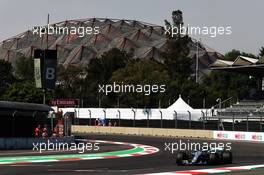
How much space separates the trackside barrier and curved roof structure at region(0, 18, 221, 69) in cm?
8635

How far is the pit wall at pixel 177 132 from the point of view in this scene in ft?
124

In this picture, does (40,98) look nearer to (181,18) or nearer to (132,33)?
(181,18)

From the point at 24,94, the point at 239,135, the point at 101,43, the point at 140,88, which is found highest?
the point at 101,43

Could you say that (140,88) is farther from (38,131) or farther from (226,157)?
(226,157)

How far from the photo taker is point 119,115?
50.5 metres

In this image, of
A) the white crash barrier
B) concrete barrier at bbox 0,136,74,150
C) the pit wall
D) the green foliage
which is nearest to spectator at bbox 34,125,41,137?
concrete barrier at bbox 0,136,74,150

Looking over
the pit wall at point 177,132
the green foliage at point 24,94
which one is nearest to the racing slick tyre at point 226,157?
the pit wall at point 177,132

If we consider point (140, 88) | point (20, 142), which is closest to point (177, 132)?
point (20, 142)

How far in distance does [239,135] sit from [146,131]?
1077 cm

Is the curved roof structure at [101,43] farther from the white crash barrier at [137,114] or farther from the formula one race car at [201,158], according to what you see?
the formula one race car at [201,158]

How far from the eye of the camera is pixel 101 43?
145 m

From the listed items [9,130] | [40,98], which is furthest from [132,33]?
[9,130]

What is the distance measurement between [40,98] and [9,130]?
4319 centimetres

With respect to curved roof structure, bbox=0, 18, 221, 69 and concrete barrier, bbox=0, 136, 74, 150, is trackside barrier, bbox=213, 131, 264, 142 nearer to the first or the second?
concrete barrier, bbox=0, 136, 74, 150
